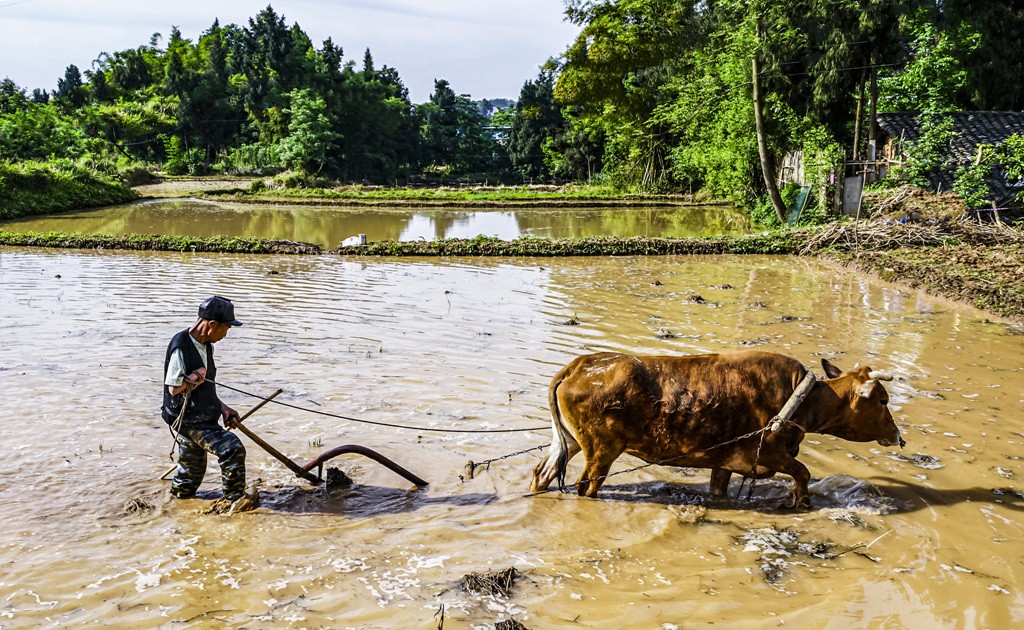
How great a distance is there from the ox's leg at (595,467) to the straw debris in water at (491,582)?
118cm

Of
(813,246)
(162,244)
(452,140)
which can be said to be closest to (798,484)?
(813,246)

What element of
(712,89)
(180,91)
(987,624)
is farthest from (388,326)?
(180,91)

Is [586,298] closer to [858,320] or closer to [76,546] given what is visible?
[858,320]

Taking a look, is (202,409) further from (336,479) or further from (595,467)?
(595,467)

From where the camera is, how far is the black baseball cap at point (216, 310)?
535cm

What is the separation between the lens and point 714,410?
17.9ft

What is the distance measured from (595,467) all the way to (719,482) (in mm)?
1015

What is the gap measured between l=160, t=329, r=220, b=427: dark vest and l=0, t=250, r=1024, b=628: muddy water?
2.51 ft

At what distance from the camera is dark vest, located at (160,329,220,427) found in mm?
5379

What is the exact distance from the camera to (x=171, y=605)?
4.50 m

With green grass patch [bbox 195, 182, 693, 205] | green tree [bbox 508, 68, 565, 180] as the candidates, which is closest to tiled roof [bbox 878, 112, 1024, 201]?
green grass patch [bbox 195, 182, 693, 205]

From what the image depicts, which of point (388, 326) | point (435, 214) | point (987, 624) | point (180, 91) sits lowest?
point (987, 624)

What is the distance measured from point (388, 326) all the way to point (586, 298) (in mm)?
4067

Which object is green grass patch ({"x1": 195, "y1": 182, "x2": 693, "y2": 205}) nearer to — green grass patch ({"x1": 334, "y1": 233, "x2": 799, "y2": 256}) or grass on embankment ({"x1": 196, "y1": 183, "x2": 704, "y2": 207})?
grass on embankment ({"x1": 196, "y1": 183, "x2": 704, "y2": 207})
